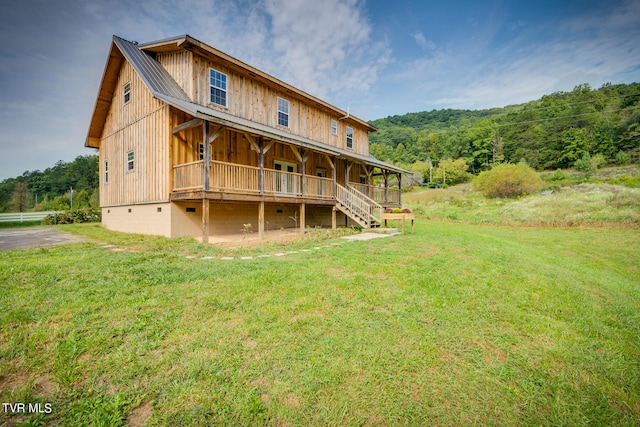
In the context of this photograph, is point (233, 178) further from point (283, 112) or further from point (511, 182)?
point (511, 182)

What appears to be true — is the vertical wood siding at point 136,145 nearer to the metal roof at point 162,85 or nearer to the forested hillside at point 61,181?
the metal roof at point 162,85

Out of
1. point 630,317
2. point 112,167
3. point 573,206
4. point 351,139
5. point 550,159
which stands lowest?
point 630,317

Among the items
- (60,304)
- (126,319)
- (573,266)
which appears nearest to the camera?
(126,319)

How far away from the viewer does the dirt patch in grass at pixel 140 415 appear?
204cm

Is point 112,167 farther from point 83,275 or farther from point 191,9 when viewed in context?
point 83,275

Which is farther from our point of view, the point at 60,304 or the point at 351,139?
the point at 351,139

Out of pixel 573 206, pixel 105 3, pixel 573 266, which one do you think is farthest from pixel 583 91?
pixel 105 3

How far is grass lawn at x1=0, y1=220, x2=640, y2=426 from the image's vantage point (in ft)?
7.43

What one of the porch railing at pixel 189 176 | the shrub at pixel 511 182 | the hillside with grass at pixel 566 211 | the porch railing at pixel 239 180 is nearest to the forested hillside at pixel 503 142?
the shrub at pixel 511 182

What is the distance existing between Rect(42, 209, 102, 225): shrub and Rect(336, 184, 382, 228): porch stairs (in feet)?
62.3

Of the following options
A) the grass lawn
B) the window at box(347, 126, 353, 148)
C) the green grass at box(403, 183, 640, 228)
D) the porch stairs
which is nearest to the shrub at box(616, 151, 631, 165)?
the green grass at box(403, 183, 640, 228)

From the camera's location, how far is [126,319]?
11.1 feet

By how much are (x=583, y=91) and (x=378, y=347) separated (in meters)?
98.5

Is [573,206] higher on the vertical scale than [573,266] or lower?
higher
